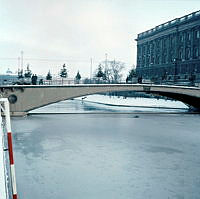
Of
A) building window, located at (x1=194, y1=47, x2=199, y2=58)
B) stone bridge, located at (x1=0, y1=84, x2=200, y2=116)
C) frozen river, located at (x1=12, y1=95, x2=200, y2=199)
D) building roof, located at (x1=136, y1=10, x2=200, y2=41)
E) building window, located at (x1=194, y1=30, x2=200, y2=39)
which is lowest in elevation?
frozen river, located at (x1=12, y1=95, x2=200, y2=199)

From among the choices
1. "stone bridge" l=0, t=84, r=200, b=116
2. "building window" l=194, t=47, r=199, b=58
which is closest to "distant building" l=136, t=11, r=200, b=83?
"building window" l=194, t=47, r=199, b=58

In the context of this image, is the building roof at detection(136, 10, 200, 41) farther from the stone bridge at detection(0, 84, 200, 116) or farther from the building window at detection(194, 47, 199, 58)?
the stone bridge at detection(0, 84, 200, 116)

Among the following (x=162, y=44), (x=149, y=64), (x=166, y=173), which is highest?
(x=162, y=44)

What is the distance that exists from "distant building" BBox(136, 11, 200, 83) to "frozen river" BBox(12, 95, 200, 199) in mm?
40027

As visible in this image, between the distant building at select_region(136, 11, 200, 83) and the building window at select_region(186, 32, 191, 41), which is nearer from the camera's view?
the distant building at select_region(136, 11, 200, 83)

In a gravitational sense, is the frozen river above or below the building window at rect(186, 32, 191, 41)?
below

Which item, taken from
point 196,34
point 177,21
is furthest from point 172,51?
point 196,34

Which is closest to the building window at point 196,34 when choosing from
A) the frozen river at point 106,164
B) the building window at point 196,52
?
the building window at point 196,52

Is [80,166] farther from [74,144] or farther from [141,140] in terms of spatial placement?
[141,140]

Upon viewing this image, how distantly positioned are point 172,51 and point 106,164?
69.9m

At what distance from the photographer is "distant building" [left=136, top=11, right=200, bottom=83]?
228 ft

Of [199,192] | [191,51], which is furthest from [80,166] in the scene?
[191,51]

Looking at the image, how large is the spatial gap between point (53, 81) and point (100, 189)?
30.0m

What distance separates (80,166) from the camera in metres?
15.0
